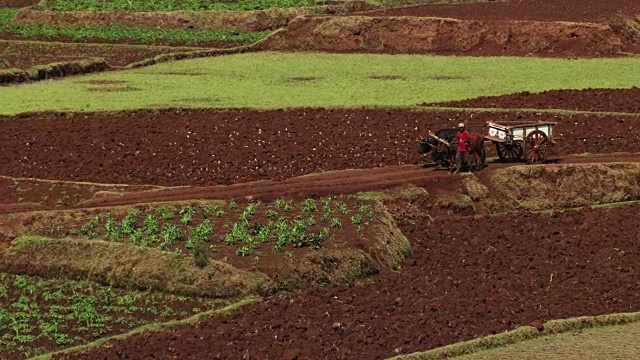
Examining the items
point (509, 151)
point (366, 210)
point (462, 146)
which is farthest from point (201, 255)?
point (509, 151)

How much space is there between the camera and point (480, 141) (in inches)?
1248

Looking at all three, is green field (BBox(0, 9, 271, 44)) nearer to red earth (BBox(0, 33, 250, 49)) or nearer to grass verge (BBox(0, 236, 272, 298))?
red earth (BBox(0, 33, 250, 49))

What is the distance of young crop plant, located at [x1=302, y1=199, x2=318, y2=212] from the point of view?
92.8ft

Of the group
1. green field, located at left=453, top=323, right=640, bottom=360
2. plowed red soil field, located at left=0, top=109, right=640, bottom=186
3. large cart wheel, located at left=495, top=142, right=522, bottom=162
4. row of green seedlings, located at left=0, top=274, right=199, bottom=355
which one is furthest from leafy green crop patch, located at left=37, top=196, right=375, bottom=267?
large cart wheel, located at left=495, top=142, right=522, bottom=162

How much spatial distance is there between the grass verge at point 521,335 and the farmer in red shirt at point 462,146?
8.30 meters

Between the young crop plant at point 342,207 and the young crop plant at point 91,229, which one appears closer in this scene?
the young crop plant at point 91,229

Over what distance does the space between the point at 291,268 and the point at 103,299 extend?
11.1 ft

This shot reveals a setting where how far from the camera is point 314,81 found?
4641cm

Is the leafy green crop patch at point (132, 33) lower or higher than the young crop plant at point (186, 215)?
lower

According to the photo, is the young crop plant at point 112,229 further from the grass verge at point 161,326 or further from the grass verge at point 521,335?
the grass verge at point 521,335

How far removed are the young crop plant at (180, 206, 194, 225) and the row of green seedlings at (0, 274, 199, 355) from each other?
118 inches

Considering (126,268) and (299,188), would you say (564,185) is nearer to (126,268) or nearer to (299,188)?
(299,188)

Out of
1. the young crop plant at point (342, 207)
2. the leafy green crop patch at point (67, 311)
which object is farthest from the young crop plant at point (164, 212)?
the young crop plant at point (342, 207)

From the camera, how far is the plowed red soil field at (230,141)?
33.3m
